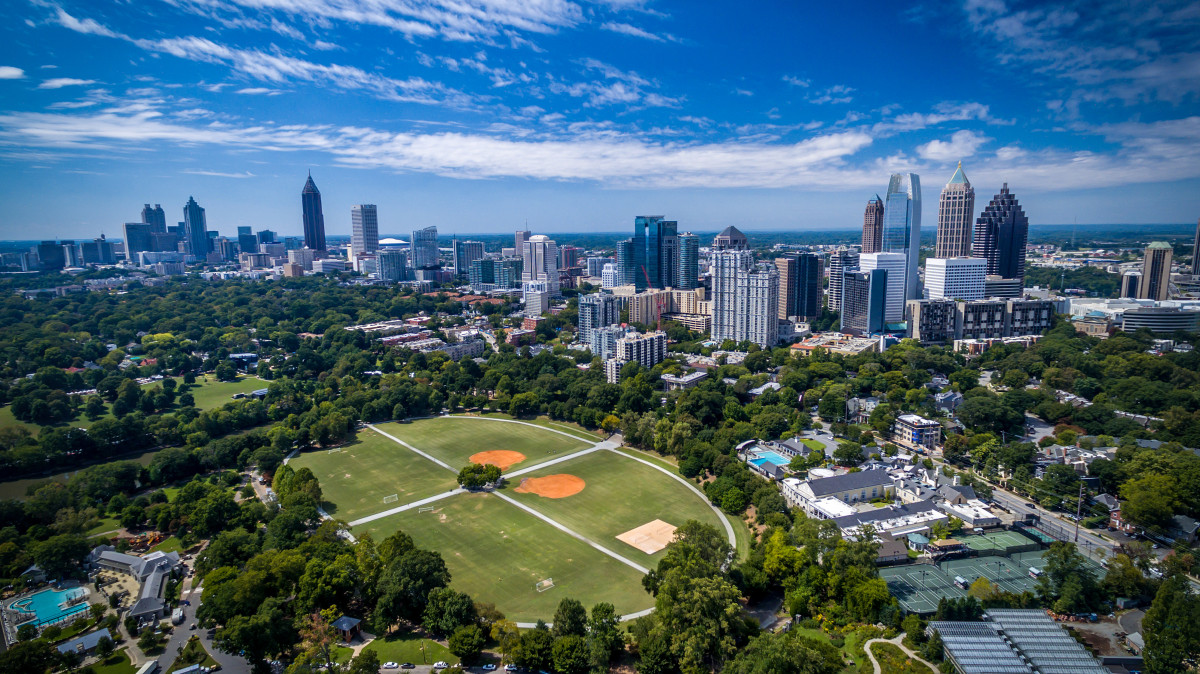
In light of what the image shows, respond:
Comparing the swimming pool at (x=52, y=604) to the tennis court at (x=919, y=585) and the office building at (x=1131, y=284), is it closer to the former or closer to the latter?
the tennis court at (x=919, y=585)

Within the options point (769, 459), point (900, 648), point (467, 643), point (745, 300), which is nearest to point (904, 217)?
point (745, 300)

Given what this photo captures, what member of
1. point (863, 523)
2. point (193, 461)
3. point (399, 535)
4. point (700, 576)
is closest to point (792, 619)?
point (700, 576)

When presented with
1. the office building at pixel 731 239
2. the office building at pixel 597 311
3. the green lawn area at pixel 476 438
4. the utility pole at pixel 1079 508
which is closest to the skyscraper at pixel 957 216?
the office building at pixel 731 239

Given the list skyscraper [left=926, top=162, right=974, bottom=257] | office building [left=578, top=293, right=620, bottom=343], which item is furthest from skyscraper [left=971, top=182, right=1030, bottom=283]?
office building [left=578, top=293, right=620, bottom=343]

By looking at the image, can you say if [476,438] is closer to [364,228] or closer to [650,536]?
[650,536]

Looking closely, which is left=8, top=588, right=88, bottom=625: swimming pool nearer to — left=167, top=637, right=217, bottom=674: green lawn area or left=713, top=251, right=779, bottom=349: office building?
left=167, top=637, right=217, bottom=674: green lawn area
